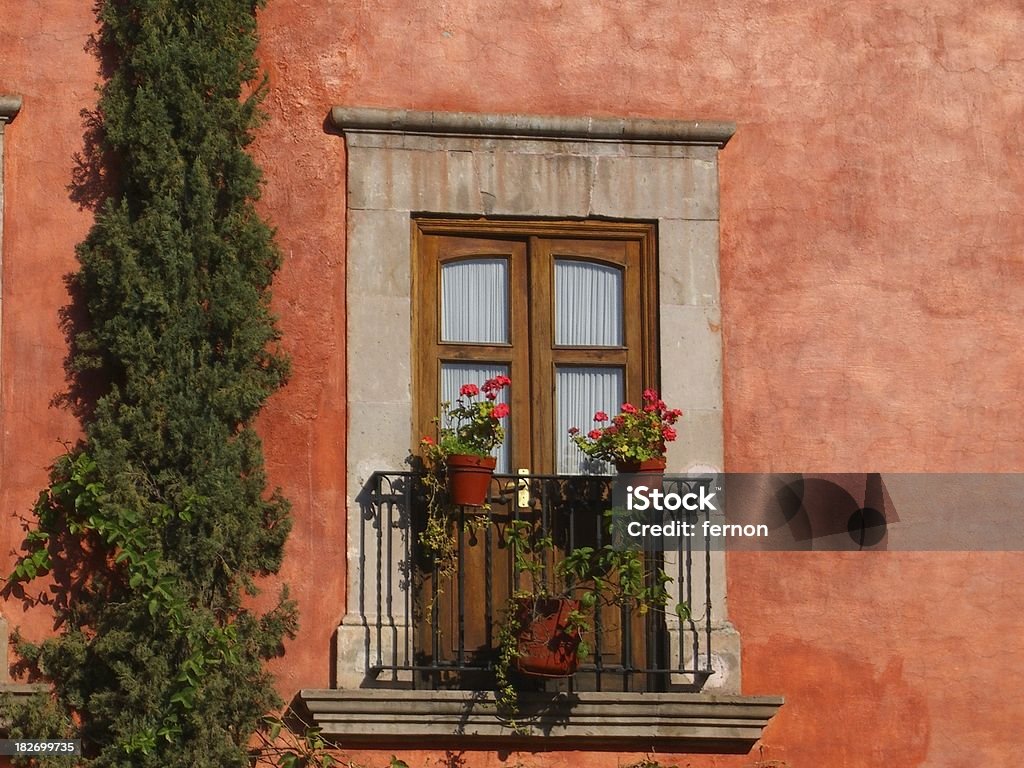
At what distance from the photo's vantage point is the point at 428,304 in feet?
28.9

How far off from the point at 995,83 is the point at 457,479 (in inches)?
123

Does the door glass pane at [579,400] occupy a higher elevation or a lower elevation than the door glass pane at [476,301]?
lower

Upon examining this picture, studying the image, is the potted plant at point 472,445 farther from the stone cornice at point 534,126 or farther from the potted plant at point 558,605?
the stone cornice at point 534,126

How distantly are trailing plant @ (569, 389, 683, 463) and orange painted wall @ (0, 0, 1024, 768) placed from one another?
42 centimetres

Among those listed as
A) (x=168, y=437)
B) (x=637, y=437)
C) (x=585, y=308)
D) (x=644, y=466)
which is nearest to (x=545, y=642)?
(x=644, y=466)

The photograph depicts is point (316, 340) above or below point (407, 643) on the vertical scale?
above

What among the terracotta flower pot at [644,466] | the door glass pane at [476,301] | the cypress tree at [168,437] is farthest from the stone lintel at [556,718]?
the door glass pane at [476,301]

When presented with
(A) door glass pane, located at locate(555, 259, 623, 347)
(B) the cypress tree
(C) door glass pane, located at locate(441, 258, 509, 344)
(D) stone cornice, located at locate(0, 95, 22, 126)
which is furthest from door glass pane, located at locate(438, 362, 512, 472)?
(D) stone cornice, located at locate(0, 95, 22, 126)

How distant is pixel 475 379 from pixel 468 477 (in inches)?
24.9

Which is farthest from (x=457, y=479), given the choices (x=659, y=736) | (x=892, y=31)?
(x=892, y=31)

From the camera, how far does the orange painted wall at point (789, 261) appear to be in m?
8.46

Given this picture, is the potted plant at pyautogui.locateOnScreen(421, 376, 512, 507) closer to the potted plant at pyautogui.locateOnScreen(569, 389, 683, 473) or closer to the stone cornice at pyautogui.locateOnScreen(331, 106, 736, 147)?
the potted plant at pyautogui.locateOnScreen(569, 389, 683, 473)

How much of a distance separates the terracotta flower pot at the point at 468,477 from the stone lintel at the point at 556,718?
0.79 m

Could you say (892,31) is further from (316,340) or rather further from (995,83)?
(316,340)
